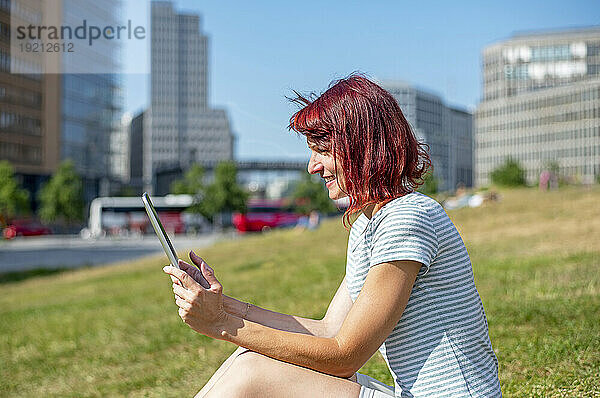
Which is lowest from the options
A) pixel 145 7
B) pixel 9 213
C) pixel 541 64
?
pixel 9 213

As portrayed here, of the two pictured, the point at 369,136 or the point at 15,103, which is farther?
the point at 15,103

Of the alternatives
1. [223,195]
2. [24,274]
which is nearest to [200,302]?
[24,274]

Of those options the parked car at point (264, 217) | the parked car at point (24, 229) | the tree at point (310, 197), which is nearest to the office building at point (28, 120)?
the parked car at point (24, 229)

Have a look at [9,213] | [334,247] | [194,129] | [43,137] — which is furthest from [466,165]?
[334,247]

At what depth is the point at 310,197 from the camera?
51438 mm

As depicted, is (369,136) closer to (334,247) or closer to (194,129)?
(334,247)

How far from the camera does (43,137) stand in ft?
226

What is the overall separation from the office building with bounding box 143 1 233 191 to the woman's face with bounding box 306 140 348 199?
81.2m

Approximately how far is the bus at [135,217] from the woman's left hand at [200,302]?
4848 cm

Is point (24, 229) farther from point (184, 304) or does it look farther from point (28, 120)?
point (184, 304)

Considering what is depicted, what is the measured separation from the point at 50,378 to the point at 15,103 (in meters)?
65.7

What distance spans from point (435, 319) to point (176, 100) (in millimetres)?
104775

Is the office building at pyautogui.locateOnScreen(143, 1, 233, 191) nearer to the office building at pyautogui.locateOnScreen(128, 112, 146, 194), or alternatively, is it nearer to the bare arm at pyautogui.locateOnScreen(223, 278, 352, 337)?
the office building at pyautogui.locateOnScreen(128, 112, 146, 194)

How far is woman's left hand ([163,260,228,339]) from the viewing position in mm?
1822
